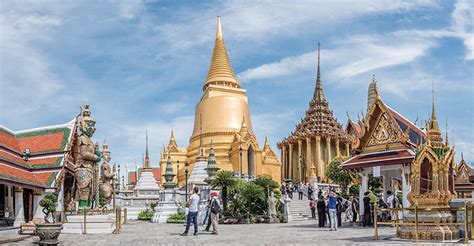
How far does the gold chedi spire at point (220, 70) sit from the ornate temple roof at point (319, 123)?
26.8ft

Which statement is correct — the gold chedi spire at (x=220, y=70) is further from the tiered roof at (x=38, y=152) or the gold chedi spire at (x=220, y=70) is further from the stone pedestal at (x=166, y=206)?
the tiered roof at (x=38, y=152)

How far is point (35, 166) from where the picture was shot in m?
28.1

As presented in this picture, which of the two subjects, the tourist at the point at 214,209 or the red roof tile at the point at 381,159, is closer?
the tourist at the point at 214,209

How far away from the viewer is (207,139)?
51.8 m

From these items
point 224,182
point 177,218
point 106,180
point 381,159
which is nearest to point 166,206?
point 177,218

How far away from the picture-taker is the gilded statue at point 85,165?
19.9m

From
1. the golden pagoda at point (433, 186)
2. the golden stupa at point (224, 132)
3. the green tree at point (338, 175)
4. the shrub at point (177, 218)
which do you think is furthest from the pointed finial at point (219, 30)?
the golden pagoda at point (433, 186)

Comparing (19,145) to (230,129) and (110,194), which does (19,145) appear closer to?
(110,194)

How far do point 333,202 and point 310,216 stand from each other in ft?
43.6

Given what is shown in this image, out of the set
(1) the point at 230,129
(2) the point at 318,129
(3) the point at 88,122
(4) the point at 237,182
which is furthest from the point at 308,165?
(3) the point at 88,122

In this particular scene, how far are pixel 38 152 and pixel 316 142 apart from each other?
32792 millimetres

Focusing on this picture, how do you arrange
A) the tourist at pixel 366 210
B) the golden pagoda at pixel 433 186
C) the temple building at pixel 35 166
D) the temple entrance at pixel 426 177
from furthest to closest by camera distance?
the temple building at pixel 35 166
the tourist at pixel 366 210
the temple entrance at pixel 426 177
the golden pagoda at pixel 433 186

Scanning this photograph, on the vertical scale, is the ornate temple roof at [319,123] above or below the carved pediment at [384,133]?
above

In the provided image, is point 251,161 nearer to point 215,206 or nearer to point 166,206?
point 166,206
